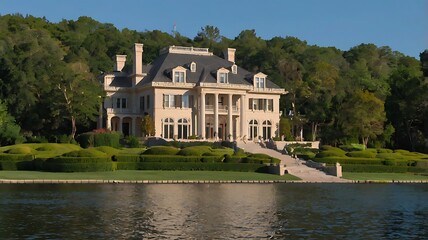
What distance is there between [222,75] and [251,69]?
30.8 meters

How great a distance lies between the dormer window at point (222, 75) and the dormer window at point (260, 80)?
447 centimetres

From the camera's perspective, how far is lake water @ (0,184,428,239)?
2214 centimetres

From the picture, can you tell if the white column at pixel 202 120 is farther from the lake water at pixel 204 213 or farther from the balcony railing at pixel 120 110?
the lake water at pixel 204 213

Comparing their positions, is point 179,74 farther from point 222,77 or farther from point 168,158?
point 168,158

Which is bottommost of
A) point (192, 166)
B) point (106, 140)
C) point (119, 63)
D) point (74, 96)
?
point (192, 166)

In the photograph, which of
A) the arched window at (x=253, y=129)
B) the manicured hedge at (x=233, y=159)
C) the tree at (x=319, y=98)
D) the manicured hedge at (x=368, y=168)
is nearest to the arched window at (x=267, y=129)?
the arched window at (x=253, y=129)

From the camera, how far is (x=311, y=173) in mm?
52844

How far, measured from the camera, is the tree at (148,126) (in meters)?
72.8

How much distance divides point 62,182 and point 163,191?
8.47m

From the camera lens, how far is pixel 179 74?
2992 inches

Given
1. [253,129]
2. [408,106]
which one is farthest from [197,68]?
[408,106]

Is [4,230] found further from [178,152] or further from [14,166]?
[178,152]

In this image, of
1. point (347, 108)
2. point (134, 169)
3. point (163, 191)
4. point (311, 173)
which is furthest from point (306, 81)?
point (163, 191)

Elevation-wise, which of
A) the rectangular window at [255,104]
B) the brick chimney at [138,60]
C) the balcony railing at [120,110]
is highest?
the brick chimney at [138,60]
